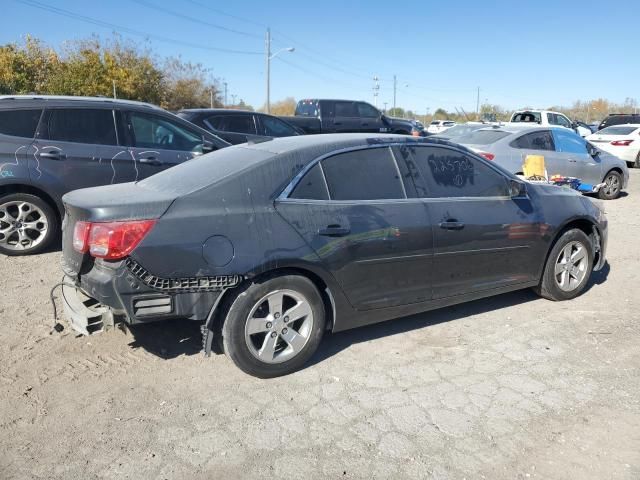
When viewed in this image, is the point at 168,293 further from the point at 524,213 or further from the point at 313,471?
the point at 524,213

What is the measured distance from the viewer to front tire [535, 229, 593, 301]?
5.04 metres

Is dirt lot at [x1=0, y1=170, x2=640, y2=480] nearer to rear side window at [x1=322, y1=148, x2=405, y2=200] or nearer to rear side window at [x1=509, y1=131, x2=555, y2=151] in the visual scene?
rear side window at [x1=322, y1=148, x2=405, y2=200]

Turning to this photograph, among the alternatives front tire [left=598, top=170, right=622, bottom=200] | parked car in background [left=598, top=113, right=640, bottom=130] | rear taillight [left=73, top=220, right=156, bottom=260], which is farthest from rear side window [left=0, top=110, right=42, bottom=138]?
parked car in background [left=598, top=113, right=640, bottom=130]

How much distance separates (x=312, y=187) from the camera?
3.76m

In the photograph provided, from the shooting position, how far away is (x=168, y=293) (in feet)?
10.8

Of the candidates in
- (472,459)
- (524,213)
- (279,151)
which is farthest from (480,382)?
(279,151)

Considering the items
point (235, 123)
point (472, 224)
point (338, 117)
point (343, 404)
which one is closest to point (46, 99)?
point (472, 224)

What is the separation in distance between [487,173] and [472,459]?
254cm

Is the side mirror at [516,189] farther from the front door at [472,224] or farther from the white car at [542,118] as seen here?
the white car at [542,118]

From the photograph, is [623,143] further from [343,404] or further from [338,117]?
[343,404]

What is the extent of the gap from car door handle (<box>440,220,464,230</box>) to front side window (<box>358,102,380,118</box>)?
14.6 metres

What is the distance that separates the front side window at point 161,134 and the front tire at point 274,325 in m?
3.96

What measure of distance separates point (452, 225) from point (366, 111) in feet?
48.8

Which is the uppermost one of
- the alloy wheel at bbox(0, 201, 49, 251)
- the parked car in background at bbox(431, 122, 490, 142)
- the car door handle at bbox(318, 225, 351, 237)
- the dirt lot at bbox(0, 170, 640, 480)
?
the parked car in background at bbox(431, 122, 490, 142)
